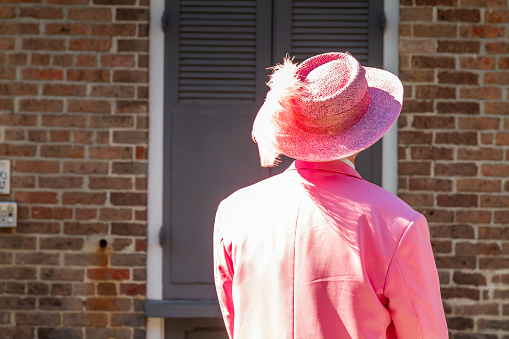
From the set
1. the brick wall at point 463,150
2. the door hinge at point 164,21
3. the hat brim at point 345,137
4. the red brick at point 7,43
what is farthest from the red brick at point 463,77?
the red brick at point 7,43

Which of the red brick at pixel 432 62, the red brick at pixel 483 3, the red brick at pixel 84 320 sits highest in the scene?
the red brick at pixel 483 3

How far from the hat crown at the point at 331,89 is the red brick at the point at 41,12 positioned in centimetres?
230

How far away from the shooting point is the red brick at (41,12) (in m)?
3.33

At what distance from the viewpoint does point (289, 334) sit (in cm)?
139

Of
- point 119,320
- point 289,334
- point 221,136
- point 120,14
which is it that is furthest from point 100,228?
point 289,334

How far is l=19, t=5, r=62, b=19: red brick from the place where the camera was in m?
3.33

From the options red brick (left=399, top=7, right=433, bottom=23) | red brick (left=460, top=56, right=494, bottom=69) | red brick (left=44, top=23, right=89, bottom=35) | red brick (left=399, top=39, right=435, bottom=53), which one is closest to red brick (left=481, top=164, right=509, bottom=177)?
red brick (left=460, top=56, right=494, bottom=69)

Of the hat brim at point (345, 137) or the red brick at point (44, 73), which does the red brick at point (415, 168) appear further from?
the red brick at point (44, 73)

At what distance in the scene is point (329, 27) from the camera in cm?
339

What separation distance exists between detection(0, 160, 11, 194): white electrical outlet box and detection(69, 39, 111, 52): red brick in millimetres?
739

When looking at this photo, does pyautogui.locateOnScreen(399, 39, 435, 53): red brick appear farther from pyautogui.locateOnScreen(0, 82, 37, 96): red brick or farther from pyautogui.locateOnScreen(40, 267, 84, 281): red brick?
pyautogui.locateOnScreen(40, 267, 84, 281): red brick

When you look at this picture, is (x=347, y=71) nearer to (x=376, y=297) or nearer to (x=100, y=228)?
(x=376, y=297)

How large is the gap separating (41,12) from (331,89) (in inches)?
96.4

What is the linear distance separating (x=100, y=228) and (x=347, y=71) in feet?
7.35
